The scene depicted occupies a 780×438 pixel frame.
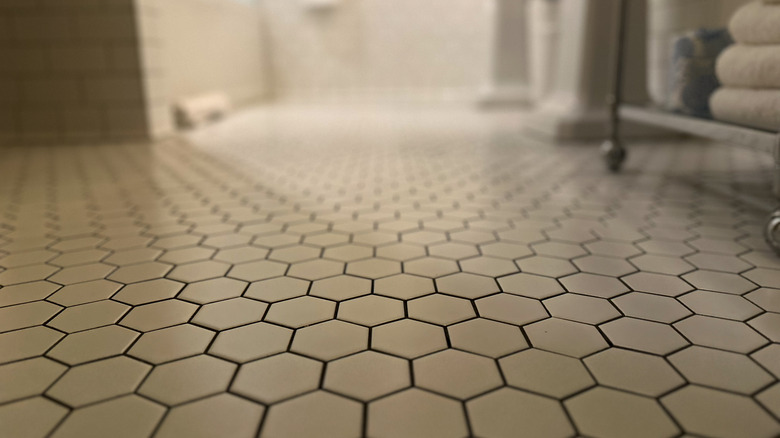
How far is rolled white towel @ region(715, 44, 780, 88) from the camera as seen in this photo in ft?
5.56

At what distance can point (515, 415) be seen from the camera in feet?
3.19

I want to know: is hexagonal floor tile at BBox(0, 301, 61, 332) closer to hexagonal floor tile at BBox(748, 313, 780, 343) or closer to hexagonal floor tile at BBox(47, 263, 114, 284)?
hexagonal floor tile at BBox(47, 263, 114, 284)

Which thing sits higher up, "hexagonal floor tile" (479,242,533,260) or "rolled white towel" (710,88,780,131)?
"rolled white towel" (710,88,780,131)

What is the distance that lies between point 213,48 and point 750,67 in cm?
563

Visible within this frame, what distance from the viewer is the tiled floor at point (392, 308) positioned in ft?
3.25

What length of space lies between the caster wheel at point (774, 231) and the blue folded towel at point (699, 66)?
75 centimetres

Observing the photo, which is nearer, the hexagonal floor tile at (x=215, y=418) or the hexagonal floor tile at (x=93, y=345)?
the hexagonal floor tile at (x=215, y=418)

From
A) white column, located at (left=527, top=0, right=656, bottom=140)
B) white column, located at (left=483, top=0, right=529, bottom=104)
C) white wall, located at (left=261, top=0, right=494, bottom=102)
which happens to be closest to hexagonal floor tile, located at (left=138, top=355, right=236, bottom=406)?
white column, located at (left=527, top=0, right=656, bottom=140)

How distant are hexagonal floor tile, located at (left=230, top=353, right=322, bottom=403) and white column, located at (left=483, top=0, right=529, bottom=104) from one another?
616 cm

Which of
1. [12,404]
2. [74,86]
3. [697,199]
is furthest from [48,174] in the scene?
[697,199]

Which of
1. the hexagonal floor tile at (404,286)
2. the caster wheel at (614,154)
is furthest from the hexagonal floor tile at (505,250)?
the caster wheel at (614,154)

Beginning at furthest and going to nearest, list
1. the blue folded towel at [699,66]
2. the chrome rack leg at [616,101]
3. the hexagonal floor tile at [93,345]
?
1. the chrome rack leg at [616,101]
2. the blue folded towel at [699,66]
3. the hexagonal floor tile at [93,345]

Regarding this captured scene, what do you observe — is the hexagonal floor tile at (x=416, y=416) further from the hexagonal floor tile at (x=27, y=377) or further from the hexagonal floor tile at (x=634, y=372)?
the hexagonal floor tile at (x=27, y=377)

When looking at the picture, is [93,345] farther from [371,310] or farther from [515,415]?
[515,415]
